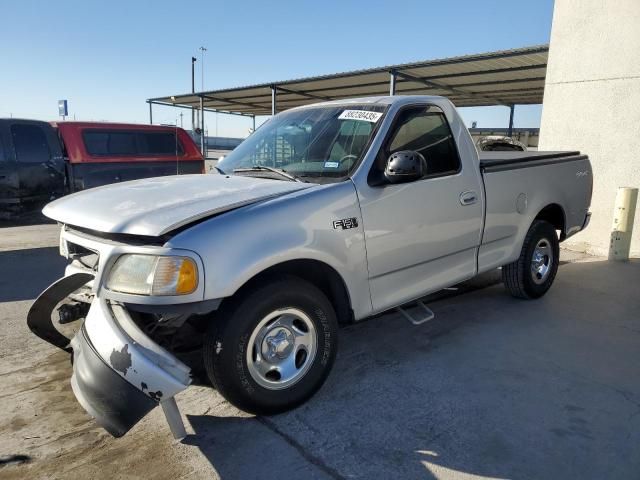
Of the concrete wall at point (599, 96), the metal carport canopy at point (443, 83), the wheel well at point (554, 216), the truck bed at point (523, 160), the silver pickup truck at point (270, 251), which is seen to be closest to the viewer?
the silver pickup truck at point (270, 251)

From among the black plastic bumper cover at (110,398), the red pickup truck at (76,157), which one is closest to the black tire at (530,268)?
the black plastic bumper cover at (110,398)

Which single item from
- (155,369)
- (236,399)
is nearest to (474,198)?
(236,399)

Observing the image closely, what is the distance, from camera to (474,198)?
389 cm

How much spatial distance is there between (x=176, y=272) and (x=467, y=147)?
8.77ft

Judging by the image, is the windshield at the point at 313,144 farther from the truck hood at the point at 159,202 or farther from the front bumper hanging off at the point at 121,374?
the front bumper hanging off at the point at 121,374

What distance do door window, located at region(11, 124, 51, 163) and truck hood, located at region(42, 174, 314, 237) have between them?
573cm

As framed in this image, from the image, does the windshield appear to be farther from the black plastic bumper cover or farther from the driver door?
the black plastic bumper cover

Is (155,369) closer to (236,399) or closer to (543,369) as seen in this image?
(236,399)

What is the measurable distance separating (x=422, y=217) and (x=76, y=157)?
281 inches

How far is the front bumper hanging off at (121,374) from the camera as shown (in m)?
2.25

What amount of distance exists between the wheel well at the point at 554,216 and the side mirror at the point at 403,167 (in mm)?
2389

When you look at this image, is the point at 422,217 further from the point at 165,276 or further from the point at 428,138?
the point at 165,276

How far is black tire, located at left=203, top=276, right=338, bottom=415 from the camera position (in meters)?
2.52

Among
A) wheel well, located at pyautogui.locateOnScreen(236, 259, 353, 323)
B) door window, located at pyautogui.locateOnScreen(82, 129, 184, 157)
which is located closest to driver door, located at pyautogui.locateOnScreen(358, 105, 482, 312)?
wheel well, located at pyautogui.locateOnScreen(236, 259, 353, 323)
